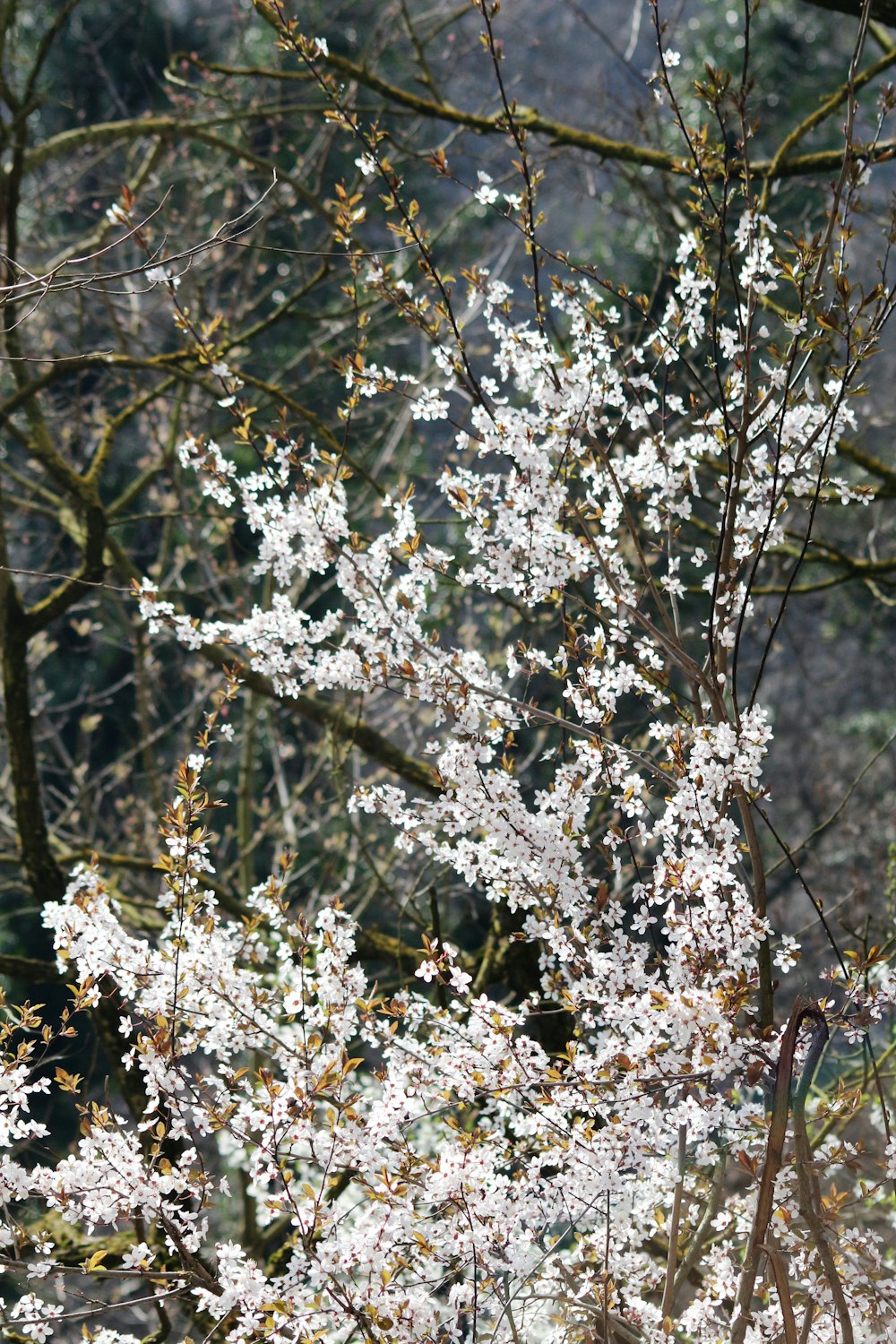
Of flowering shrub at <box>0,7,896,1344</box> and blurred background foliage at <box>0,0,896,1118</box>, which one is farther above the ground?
blurred background foliage at <box>0,0,896,1118</box>

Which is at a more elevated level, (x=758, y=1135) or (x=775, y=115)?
(x=775, y=115)

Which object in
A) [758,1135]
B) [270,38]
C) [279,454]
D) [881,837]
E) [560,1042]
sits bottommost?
[758,1135]

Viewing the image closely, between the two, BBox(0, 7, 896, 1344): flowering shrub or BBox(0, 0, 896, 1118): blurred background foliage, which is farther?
BBox(0, 0, 896, 1118): blurred background foliage

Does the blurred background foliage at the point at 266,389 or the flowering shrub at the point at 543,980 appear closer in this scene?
the flowering shrub at the point at 543,980

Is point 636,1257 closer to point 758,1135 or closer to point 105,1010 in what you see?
point 758,1135

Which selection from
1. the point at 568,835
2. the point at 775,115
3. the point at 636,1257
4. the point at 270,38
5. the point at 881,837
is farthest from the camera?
the point at 775,115

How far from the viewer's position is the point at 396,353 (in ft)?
34.1

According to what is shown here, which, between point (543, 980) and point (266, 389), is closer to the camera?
point (543, 980)

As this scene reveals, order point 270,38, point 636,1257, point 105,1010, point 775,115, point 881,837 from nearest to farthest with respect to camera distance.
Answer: point 636,1257, point 105,1010, point 270,38, point 881,837, point 775,115

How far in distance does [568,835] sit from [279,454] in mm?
924

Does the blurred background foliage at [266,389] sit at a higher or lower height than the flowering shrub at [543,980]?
higher

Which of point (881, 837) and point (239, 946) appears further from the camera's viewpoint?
point (881, 837)

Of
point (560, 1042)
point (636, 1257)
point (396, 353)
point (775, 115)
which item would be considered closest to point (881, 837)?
point (396, 353)

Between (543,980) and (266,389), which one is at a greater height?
(266,389)
